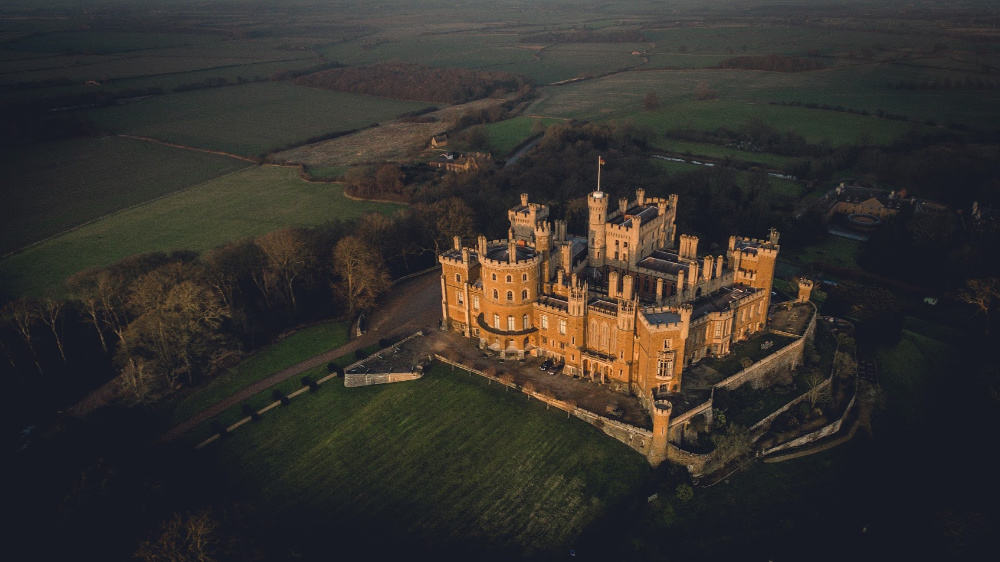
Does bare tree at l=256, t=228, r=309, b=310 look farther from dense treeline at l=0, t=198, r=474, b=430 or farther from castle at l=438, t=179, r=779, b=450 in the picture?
castle at l=438, t=179, r=779, b=450

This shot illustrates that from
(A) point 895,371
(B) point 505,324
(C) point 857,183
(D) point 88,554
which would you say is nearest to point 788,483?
(A) point 895,371

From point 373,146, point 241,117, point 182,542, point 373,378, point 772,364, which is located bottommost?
point 373,378

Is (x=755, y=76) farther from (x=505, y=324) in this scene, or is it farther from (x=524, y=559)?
(x=524, y=559)

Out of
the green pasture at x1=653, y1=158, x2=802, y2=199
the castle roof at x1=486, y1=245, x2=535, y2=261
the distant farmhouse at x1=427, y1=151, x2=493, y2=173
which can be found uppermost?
the castle roof at x1=486, y1=245, x2=535, y2=261

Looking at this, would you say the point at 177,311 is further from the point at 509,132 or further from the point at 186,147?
the point at 509,132

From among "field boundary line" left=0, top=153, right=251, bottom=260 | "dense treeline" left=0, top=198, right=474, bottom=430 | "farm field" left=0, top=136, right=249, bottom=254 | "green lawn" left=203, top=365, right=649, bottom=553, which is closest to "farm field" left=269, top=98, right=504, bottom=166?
"field boundary line" left=0, top=153, right=251, bottom=260

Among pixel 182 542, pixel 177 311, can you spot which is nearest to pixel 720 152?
pixel 177 311
